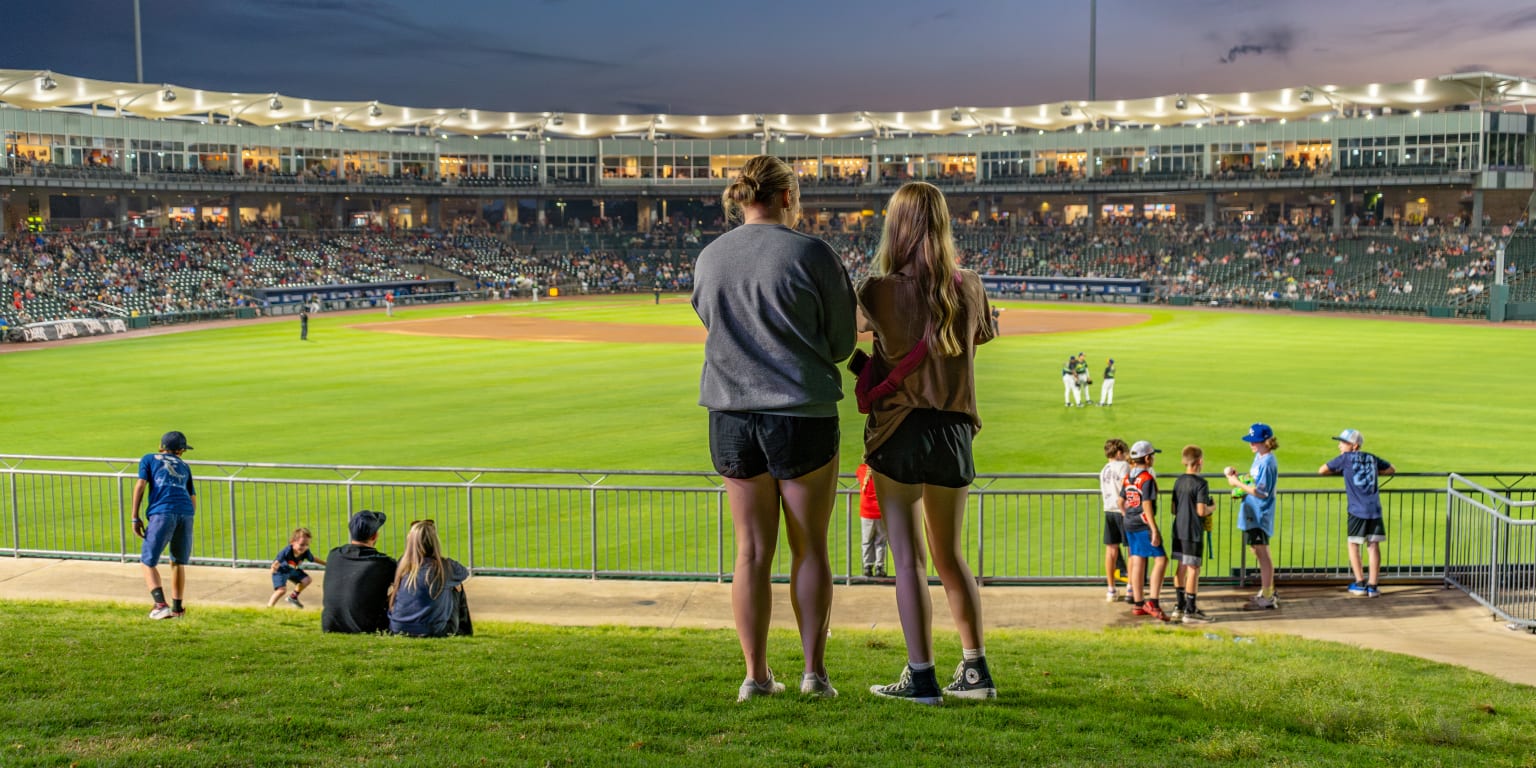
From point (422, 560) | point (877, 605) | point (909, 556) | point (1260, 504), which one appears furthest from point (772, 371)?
point (1260, 504)

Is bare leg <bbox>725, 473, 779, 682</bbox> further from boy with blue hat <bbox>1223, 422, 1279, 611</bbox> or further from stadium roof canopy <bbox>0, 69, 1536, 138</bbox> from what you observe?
stadium roof canopy <bbox>0, 69, 1536, 138</bbox>

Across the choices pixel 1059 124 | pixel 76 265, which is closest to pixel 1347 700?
pixel 76 265

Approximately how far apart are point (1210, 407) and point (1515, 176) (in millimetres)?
71172

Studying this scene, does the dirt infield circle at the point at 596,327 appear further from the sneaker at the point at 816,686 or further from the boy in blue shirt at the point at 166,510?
the sneaker at the point at 816,686

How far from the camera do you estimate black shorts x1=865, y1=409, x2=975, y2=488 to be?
5793 millimetres

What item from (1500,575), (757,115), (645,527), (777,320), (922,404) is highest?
(757,115)

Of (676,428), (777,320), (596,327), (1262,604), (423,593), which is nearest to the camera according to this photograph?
(777,320)

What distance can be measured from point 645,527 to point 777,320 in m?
11.3

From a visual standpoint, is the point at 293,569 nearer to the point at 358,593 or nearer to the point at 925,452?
the point at 358,593

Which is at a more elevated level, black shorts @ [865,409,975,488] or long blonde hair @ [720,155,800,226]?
long blonde hair @ [720,155,800,226]

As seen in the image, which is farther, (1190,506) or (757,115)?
(757,115)

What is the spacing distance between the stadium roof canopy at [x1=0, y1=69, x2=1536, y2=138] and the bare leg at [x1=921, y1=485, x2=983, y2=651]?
94.1m

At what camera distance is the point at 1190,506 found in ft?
38.8

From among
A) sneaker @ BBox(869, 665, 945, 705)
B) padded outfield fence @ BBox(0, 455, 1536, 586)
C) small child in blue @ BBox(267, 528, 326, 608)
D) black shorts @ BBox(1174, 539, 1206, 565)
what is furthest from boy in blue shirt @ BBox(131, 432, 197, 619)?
black shorts @ BBox(1174, 539, 1206, 565)
